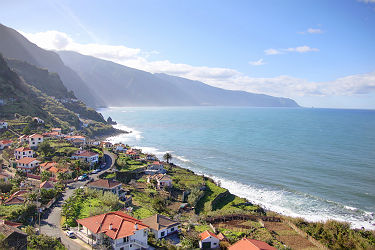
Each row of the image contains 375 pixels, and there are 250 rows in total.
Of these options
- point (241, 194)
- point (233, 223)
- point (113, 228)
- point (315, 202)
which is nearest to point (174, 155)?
point (241, 194)

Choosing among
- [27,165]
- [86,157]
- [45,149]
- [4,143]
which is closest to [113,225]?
[27,165]

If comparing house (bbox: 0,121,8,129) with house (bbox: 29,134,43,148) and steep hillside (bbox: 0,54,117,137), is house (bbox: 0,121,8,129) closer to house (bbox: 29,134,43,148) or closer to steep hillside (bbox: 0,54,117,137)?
steep hillside (bbox: 0,54,117,137)

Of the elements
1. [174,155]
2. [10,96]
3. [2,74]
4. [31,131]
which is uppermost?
[2,74]

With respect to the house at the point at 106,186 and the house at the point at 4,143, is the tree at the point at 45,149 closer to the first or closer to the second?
the house at the point at 4,143

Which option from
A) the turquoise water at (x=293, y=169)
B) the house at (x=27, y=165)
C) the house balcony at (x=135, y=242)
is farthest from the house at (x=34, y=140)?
the house balcony at (x=135, y=242)

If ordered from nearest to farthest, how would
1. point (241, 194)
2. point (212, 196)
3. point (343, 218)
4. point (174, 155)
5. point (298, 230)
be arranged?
point (298, 230), point (343, 218), point (212, 196), point (241, 194), point (174, 155)

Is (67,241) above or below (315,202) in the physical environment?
above

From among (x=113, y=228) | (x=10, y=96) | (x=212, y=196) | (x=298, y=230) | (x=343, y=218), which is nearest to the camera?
(x=113, y=228)

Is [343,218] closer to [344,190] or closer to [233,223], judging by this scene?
[344,190]

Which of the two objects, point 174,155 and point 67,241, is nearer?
point 67,241
